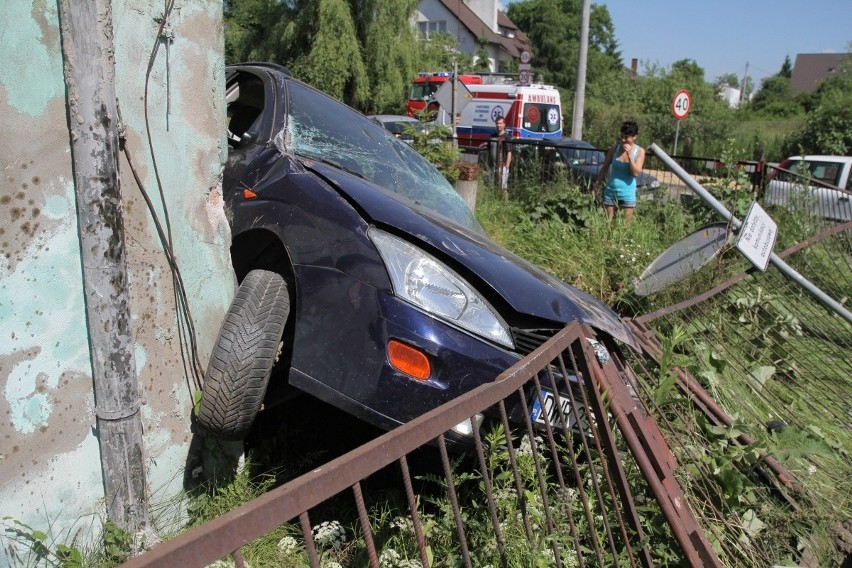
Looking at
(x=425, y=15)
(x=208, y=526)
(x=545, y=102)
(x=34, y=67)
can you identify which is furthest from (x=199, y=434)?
(x=425, y=15)

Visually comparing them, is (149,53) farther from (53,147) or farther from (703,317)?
(703,317)

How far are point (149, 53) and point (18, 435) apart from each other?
129cm

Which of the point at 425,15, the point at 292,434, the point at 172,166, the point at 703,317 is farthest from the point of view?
the point at 425,15

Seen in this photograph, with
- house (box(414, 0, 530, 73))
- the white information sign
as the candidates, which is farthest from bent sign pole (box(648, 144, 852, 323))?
house (box(414, 0, 530, 73))

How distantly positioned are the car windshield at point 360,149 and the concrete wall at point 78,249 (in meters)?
0.58

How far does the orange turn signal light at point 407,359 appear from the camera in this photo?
2.38 metres

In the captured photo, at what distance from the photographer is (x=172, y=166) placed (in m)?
2.45

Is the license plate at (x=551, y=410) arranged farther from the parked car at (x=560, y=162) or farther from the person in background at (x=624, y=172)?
the parked car at (x=560, y=162)

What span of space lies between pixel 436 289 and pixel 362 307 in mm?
274

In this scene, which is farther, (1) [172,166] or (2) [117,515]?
(1) [172,166]

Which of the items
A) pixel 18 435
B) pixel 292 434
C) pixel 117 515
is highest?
pixel 18 435

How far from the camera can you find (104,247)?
2.08 metres

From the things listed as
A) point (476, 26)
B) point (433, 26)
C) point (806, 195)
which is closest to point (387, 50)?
point (806, 195)

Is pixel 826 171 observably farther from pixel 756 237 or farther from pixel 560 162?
pixel 756 237
